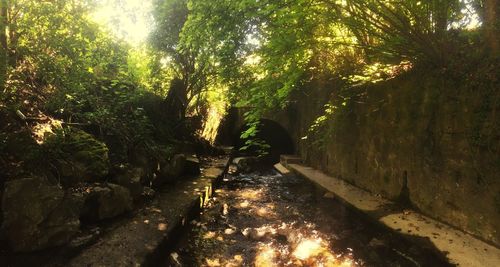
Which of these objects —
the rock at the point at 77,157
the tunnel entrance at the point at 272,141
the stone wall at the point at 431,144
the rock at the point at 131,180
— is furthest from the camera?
the tunnel entrance at the point at 272,141

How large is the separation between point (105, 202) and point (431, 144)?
558 centimetres

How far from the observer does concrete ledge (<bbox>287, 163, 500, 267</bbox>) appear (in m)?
4.39

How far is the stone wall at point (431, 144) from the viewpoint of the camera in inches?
186

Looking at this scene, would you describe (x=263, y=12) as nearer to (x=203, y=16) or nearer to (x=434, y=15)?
(x=203, y=16)

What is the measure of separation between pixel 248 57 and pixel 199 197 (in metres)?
7.56

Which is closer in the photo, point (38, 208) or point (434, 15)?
point (38, 208)

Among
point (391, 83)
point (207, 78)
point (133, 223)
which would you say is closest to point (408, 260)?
point (391, 83)

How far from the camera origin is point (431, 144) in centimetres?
592

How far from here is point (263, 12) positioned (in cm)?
557

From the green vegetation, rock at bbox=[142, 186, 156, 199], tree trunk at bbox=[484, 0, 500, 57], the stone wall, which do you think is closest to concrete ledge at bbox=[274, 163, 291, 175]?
the stone wall

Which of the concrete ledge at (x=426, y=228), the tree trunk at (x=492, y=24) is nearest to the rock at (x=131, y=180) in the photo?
the concrete ledge at (x=426, y=228)

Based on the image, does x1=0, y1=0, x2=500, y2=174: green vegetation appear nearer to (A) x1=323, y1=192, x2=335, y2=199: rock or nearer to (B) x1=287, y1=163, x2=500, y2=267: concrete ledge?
(B) x1=287, y1=163, x2=500, y2=267: concrete ledge

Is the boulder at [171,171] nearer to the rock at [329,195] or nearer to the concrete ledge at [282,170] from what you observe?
the rock at [329,195]

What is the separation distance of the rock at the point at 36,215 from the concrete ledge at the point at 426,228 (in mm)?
5073
